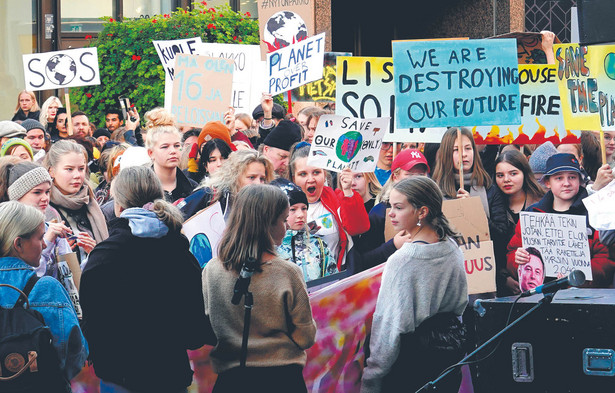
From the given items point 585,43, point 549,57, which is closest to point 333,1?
point 549,57

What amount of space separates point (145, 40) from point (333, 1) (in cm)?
477

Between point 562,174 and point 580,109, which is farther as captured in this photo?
point 580,109

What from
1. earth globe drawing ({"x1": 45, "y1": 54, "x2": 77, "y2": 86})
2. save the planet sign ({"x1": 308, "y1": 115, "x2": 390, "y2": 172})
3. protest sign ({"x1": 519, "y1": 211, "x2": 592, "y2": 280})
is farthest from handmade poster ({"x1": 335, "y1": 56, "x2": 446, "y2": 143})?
earth globe drawing ({"x1": 45, "y1": 54, "x2": 77, "y2": 86})

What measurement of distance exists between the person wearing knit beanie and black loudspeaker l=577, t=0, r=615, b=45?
10.7 ft

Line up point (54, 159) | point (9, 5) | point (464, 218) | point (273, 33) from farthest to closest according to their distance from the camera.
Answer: point (9, 5) < point (273, 33) < point (464, 218) < point (54, 159)

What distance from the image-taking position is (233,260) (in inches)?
175

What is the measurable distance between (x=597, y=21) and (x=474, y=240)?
2.40 meters

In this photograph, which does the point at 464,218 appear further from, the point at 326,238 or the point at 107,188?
the point at 107,188

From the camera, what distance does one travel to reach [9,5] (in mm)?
16969

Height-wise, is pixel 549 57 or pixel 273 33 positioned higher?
Answer: pixel 273 33

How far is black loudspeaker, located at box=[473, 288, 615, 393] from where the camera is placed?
14.3 ft

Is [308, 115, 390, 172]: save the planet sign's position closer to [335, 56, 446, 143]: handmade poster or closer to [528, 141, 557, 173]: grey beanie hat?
[335, 56, 446, 143]: handmade poster

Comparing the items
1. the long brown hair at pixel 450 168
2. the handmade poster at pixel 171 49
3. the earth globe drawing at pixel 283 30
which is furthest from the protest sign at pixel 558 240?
the earth globe drawing at pixel 283 30

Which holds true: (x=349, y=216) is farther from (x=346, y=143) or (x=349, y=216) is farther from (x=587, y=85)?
(x=587, y=85)
